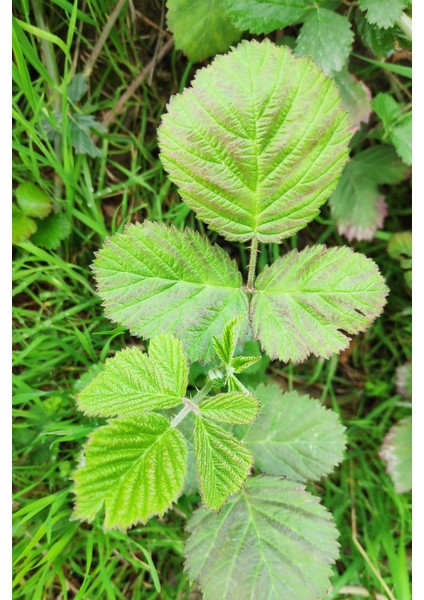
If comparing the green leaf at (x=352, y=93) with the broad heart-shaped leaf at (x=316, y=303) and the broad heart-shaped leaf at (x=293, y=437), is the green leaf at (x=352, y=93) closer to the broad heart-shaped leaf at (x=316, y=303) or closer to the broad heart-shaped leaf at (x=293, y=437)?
the broad heart-shaped leaf at (x=316, y=303)

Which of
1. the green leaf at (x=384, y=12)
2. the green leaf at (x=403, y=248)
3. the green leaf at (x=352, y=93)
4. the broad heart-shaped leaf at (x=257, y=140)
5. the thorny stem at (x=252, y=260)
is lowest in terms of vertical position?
the thorny stem at (x=252, y=260)

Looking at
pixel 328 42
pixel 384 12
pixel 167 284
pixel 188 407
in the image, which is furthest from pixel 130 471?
pixel 384 12

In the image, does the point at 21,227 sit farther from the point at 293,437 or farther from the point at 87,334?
the point at 293,437

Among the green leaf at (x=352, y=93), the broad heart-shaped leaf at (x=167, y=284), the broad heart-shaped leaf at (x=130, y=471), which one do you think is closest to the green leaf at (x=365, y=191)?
the green leaf at (x=352, y=93)

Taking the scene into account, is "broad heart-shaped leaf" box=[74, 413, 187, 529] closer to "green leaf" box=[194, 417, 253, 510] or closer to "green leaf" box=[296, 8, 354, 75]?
"green leaf" box=[194, 417, 253, 510]

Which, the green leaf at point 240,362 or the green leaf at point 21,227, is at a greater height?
the green leaf at point 240,362

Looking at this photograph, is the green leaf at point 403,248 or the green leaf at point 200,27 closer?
the green leaf at point 200,27
